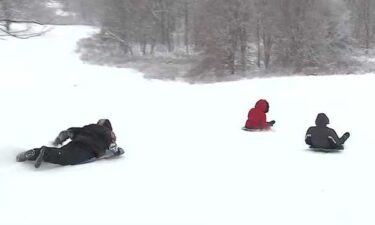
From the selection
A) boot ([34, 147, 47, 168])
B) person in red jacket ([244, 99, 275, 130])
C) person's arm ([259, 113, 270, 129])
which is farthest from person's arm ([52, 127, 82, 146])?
person's arm ([259, 113, 270, 129])

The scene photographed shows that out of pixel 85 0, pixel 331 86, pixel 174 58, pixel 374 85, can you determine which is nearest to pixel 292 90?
pixel 331 86

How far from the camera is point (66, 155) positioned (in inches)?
240

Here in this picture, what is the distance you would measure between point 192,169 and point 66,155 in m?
1.60

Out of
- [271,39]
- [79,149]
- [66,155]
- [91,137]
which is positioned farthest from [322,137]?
[271,39]

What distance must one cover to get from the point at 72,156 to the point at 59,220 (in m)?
1.86

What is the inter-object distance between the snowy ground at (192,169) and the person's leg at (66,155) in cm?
12

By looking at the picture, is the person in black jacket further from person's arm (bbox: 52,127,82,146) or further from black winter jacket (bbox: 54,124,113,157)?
person's arm (bbox: 52,127,82,146)

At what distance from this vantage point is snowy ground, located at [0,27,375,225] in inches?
177

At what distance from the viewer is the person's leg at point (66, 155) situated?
5.92m

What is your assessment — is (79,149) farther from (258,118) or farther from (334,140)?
(258,118)

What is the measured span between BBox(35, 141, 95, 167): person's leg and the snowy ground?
0.38 ft

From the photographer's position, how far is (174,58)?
4269 cm

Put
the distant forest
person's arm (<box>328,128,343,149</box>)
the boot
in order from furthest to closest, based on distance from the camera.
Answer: the distant forest, person's arm (<box>328,128,343,149</box>), the boot

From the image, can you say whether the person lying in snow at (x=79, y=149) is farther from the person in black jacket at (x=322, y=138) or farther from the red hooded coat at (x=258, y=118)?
the red hooded coat at (x=258, y=118)
